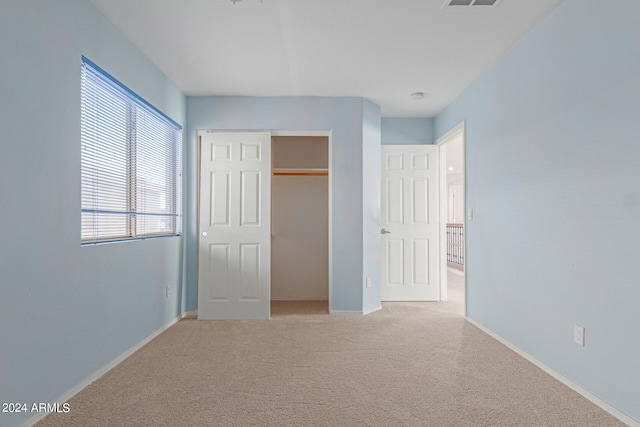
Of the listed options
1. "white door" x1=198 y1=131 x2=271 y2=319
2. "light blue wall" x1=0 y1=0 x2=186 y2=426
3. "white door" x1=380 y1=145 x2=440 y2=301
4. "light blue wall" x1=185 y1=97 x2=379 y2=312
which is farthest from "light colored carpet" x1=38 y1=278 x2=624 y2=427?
"white door" x1=380 y1=145 x2=440 y2=301

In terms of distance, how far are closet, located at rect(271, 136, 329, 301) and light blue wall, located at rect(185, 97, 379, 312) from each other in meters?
0.74

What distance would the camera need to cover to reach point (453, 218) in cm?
1099

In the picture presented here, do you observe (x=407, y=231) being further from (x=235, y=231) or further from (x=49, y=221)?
(x=49, y=221)

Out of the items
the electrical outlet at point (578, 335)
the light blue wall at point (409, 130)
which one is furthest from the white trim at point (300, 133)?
the electrical outlet at point (578, 335)

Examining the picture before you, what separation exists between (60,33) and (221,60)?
A: 4.25ft

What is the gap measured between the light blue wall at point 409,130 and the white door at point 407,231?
0.22 m

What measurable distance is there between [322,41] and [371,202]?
1930 mm

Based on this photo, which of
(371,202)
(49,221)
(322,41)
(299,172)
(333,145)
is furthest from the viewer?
(299,172)

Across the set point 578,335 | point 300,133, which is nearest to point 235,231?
point 300,133

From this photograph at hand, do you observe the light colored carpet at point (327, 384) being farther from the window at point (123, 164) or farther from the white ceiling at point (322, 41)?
the white ceiling at point (322, 41)

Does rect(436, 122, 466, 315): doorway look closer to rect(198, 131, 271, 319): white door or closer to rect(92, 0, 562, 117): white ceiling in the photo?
rect(92, 0, 562, 117): white ceiling

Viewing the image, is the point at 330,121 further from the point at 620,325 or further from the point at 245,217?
the point at 620,325

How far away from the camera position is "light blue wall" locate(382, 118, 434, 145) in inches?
195

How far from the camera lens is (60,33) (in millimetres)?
2064
